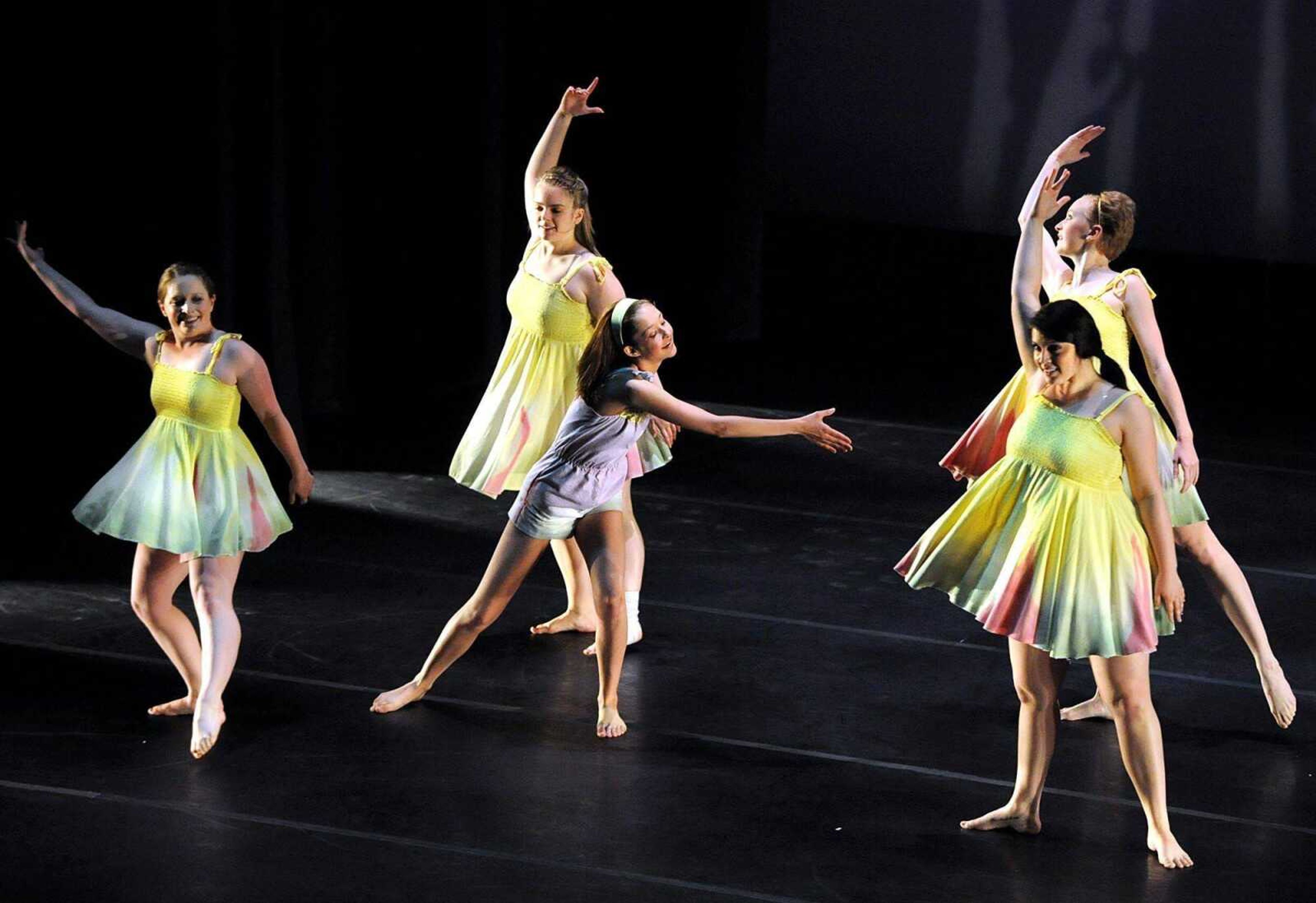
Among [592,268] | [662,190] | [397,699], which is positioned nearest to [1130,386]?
[592,268]

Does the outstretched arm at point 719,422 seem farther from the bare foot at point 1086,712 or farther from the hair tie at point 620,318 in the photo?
the bare foot at point 1086,712

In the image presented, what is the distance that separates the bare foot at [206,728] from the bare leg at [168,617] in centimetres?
13

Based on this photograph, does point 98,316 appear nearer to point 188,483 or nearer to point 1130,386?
point 188,483

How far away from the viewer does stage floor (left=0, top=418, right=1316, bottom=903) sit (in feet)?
11.7

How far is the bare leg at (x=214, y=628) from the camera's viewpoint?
413 centimetres

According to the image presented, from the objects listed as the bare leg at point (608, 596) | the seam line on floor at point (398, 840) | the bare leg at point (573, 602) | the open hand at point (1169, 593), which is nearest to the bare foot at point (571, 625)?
the bare leg at point (573, 602)

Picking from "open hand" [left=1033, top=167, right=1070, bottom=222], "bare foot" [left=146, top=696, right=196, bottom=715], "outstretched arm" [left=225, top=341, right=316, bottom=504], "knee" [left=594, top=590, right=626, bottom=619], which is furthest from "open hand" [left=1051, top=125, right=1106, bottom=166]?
"bare foot" [left=146, top=696, right=196, bottom=715]

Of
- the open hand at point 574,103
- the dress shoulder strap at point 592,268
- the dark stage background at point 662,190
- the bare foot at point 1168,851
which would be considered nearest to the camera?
the bare foot at point 1168,851

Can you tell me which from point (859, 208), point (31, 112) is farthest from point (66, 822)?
point (859, 208)

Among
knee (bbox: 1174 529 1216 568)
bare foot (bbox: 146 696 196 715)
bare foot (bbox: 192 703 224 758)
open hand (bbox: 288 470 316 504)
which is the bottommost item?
bare foot (bbox: 146 696 196 715)

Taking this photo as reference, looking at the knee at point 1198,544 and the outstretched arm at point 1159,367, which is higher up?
the outstretched arm at point 1159,367

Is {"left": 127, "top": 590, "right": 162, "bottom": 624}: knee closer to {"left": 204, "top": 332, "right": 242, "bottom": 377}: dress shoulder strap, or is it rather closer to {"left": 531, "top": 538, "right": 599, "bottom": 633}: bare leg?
{"left": 204, "top": 332, "right": 242, "bottom": 377}: dress shoulder strap

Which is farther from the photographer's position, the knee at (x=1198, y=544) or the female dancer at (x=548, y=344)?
the female dancer at (x=548, y=344)

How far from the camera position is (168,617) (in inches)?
166
